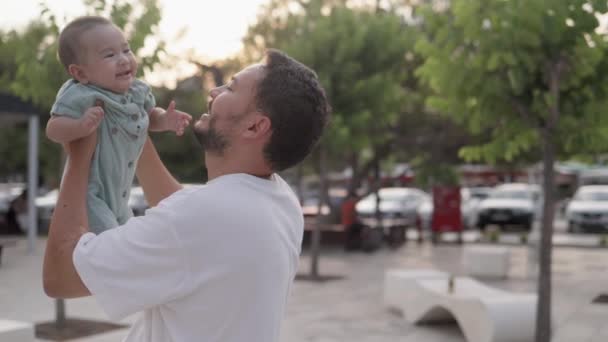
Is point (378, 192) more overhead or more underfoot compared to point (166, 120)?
more underfoot

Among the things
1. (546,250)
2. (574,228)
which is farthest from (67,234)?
(574,228)

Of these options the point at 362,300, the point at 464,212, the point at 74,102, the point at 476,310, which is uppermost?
the point at 74,102

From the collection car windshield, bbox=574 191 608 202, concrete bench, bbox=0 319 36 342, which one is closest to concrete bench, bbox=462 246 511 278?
concrete bench, bbox=0 319 36 342

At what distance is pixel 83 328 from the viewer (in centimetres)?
901

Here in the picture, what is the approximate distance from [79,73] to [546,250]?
651cm

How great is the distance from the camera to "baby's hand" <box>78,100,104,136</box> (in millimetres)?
1771

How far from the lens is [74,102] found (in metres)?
1.82

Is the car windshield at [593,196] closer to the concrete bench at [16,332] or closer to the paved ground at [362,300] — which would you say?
the paved ground at [362,300]

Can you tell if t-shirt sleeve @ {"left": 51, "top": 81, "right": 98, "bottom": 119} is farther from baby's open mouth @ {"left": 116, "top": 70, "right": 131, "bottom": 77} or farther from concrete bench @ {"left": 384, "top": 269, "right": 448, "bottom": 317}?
concrete bench @ {"left": 384, "top": 269, "right": 448, "bottom": 317}

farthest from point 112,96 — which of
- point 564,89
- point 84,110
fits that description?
point 564,89

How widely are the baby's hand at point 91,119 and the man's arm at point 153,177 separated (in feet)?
1.12

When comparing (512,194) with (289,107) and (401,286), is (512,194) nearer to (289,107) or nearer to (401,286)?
(401,286)

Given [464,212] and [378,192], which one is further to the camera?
[464,212]

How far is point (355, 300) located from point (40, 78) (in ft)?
18.7
